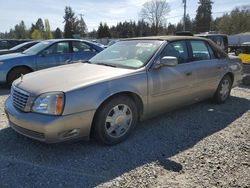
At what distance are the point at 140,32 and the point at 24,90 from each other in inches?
2933

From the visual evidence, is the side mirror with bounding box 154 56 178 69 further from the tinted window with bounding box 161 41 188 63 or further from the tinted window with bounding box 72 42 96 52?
the tinted window with bounding box 72 42 96 52

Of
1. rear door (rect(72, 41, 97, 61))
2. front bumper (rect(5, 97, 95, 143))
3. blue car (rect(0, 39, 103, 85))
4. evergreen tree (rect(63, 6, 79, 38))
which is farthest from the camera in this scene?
evergreen tree (rect(63, 6, 79, 38))

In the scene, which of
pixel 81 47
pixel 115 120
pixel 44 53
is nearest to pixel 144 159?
pixel 115 120

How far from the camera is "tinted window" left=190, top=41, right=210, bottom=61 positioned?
531cm

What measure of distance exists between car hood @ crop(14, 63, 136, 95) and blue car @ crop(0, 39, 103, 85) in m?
3.40


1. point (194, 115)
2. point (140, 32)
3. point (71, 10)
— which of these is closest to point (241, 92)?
point (194, 115)

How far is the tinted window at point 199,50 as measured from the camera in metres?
5.31

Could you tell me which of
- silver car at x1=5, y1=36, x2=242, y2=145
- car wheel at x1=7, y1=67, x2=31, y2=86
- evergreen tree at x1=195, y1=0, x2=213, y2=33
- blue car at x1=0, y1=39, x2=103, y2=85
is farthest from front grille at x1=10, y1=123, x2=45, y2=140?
evergreen tree at x1=195, y1=0, x2=213, y2=33

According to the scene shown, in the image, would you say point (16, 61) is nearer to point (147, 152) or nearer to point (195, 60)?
point (195, 60)

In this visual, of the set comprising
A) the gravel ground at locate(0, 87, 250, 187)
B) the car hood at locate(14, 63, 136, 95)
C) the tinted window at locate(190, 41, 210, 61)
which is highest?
the tinted window at locate(190, 41, 210, 61)

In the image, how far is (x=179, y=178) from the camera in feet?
10.3

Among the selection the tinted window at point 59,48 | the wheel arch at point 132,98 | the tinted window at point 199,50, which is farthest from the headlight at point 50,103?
the tinted window at point 59,48

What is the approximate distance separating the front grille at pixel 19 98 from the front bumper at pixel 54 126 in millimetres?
90

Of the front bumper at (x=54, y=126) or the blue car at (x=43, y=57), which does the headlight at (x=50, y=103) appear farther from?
the blue car at (x=43, y=57)
